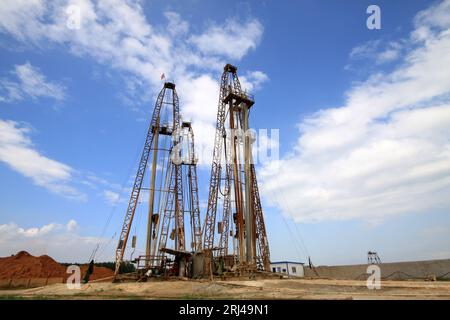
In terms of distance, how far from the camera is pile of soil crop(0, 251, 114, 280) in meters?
51.6

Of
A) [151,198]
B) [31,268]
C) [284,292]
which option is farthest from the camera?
[31,268]

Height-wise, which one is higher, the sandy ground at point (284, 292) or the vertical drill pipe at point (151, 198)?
the vertical drill pipe at point (151, 198)

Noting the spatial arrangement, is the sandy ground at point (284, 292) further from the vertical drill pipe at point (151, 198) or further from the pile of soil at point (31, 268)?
the pile of soil at point (31, 268)

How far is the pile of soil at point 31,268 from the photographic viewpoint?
169ft

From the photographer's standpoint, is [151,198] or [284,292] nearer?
[284,292]

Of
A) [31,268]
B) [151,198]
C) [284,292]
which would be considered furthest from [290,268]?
[31,268]

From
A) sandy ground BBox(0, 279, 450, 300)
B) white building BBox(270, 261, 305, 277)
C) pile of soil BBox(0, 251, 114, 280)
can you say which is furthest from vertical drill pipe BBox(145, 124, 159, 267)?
white building BBox(270, 261, 305, 277)

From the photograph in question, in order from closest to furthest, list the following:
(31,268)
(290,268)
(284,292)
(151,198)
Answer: (284,292)
(151,198)
(290,268)
(31,268)

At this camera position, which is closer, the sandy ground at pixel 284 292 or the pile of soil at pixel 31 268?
the sandy ground at pixel 284 292

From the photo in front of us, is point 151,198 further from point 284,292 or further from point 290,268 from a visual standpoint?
point 284,292

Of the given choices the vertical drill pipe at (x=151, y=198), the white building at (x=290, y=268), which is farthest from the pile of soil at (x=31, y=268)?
the white building at (x=290, y=268)

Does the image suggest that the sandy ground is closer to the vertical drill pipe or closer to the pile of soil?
the vertical drill pipe

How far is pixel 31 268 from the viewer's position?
54031 millimetres

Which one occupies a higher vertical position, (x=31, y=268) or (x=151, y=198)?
(x=151, y=198)
